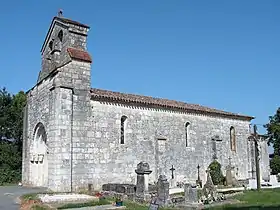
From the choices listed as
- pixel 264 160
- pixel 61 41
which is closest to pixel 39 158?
pixel 61 41

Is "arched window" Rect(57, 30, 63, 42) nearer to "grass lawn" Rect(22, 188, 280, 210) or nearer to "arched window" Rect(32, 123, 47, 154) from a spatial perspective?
"arched window" Rect(32, 123, 47, 154)

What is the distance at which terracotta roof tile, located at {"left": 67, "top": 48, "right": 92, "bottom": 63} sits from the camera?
19.5 metres

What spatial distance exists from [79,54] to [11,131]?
58.6 feet

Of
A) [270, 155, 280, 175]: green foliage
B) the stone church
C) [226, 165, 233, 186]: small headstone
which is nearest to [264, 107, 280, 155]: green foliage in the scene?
[270, 155, 280, 175]: green foliage

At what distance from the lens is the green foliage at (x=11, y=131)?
3091cm

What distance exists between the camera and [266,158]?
32.4 m

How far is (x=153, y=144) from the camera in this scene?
22.7 m

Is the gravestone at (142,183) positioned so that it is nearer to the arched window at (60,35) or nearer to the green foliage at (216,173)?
the arched window at (60,35)

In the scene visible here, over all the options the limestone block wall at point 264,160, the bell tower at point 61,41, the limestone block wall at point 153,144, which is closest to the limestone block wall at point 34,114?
the bell tower at point 61,41

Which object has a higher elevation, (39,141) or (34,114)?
(34,114)

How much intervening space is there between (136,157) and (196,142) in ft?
19.3

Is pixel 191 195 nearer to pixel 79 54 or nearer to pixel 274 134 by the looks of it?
pixel 79 54

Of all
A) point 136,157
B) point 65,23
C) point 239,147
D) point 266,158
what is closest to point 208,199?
point 136,157

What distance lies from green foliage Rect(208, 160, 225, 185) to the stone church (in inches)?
25.9
